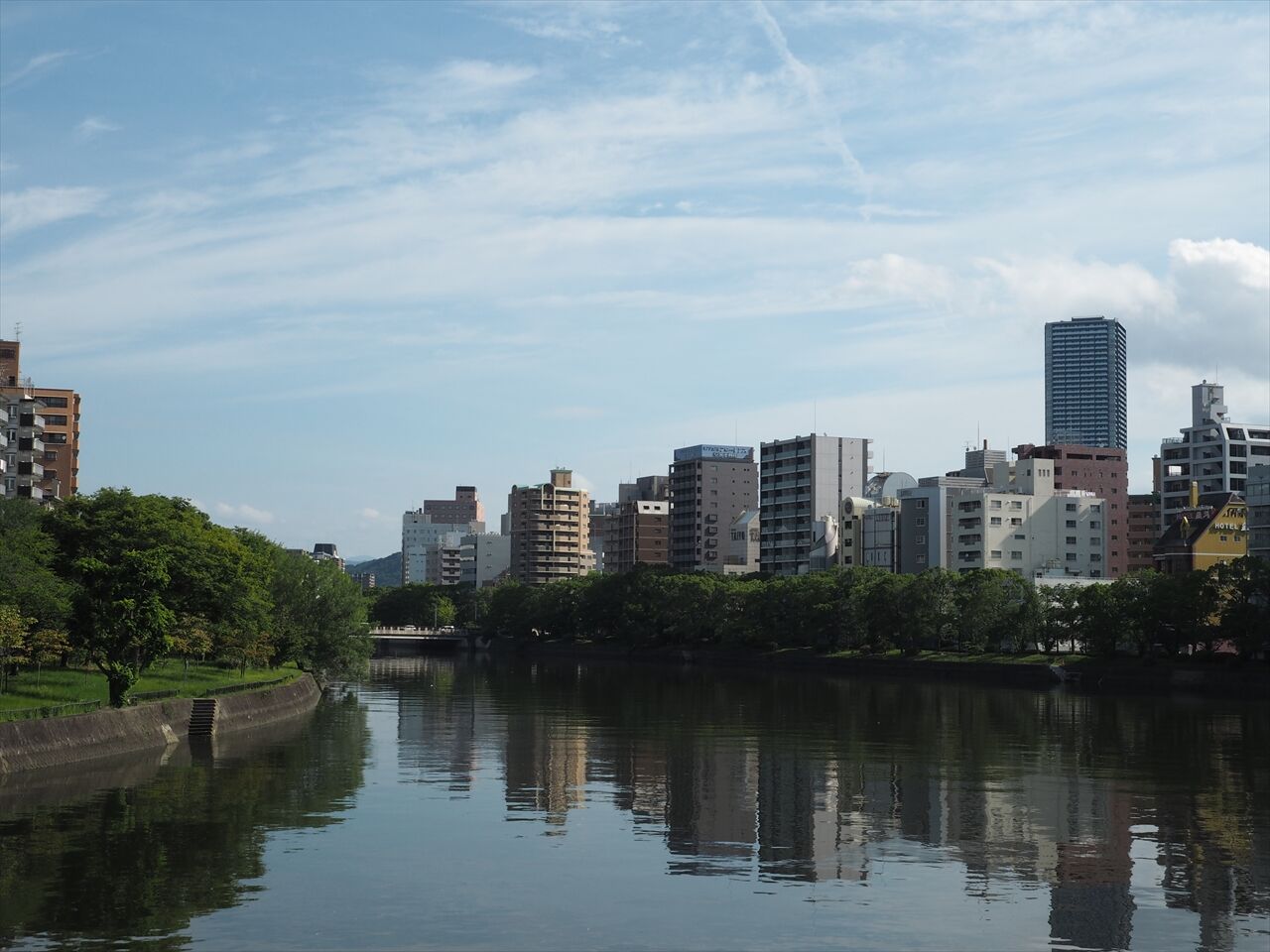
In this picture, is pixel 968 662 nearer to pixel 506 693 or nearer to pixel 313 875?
pixel 506 693

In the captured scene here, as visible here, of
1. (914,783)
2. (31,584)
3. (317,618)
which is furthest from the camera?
(317,618)

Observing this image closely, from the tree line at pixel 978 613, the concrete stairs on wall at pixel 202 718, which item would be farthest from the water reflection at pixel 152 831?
the tree line at pixel 978 613

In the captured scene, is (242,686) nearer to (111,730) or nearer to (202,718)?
(202,718)

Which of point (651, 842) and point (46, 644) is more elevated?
point (46, 644)

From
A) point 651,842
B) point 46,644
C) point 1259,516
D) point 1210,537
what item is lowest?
point 651,842

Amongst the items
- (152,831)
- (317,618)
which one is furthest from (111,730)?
(317,618)

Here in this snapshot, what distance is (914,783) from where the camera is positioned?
60875 millimetres

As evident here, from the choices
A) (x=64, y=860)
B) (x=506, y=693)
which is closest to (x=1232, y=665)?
(x=506, y=693)

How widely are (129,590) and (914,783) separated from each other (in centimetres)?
3710

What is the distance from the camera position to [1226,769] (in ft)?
220

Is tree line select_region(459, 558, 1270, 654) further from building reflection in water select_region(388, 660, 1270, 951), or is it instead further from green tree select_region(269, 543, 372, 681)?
green tree select_region(269, 543, 372, 681)

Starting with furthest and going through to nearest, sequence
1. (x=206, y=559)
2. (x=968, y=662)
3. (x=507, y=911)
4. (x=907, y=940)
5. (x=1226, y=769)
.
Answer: (x=968, y=662), (x=206, y=559), (x=1226, y=769), (x=507, y=911), (x=907, y=940)

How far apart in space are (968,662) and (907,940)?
374 ft

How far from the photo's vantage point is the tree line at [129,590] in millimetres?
70938
